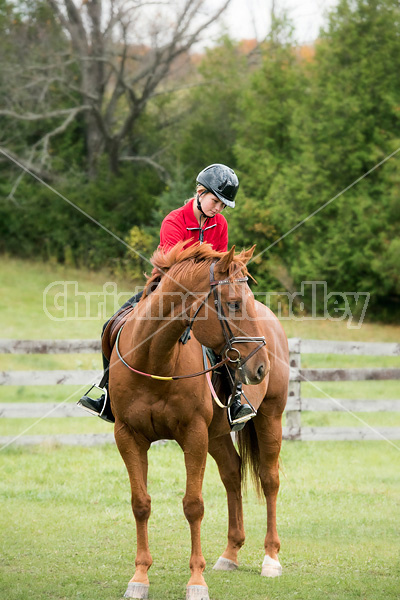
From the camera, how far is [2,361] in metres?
15.0

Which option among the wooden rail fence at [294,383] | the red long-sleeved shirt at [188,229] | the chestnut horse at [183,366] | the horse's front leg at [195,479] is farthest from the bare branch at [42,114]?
the horse's front leg at [195,479]

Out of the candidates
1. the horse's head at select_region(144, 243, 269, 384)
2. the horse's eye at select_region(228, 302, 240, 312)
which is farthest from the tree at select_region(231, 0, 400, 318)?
the horse's eye at select_region(228, 302, 240, 312)

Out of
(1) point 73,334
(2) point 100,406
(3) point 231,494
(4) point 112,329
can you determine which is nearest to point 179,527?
(3) point 231,494

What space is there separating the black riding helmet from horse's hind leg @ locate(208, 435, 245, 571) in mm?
2128

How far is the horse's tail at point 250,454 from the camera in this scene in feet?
18.9

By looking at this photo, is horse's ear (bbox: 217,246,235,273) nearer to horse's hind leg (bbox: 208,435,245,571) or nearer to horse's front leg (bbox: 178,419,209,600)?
horse's front leg (bbox: 178,419,209,600)

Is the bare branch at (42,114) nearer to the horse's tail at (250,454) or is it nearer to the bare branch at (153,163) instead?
the bare branch at (153,163)

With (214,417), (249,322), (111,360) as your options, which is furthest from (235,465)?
(249,322)

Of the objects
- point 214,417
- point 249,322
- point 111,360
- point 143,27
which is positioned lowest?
point 214,417

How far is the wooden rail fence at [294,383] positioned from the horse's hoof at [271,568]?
12.4 ft

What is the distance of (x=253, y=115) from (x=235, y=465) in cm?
1802

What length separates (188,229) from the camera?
489 centimetres

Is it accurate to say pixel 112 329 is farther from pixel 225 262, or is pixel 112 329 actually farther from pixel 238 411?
pixel 225 262

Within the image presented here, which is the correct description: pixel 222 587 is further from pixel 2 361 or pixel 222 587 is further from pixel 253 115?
pixel 253 115
